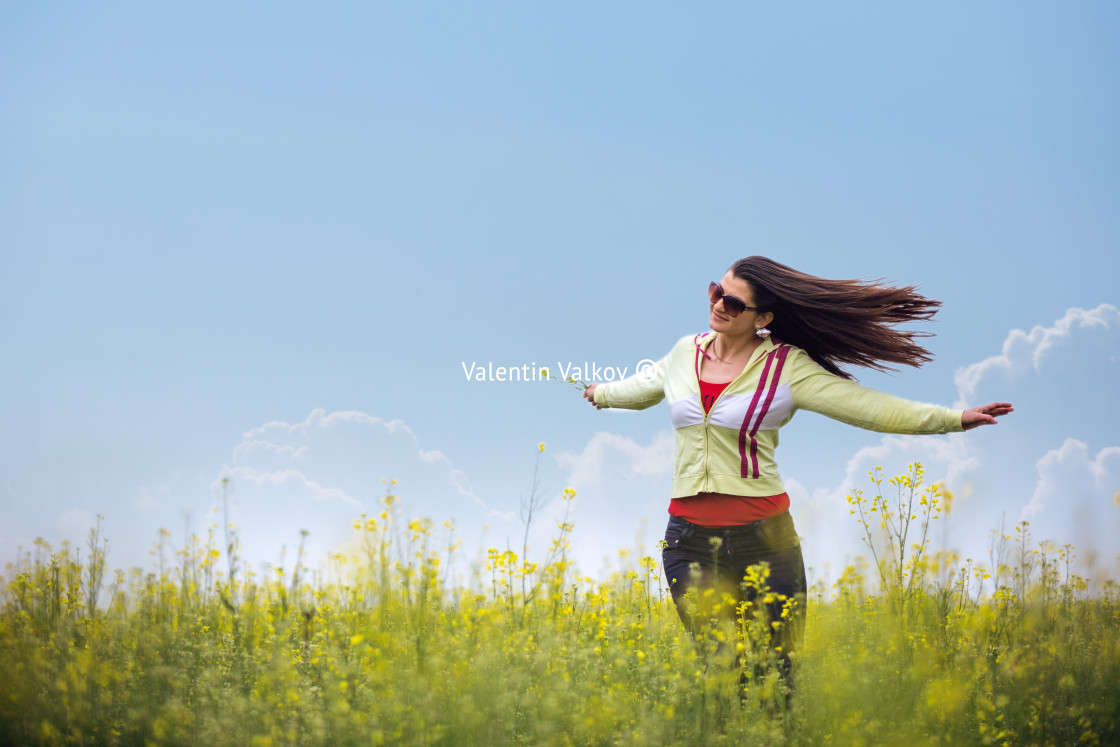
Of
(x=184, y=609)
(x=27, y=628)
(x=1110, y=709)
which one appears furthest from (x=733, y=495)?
(x=27, y=628)

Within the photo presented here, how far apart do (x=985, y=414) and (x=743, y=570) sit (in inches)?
57.3

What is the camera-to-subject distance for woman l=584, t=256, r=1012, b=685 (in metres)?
4.20

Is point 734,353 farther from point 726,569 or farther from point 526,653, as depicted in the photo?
point 526,653

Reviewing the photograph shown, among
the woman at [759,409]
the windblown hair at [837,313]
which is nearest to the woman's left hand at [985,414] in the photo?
the woman at [759,409]

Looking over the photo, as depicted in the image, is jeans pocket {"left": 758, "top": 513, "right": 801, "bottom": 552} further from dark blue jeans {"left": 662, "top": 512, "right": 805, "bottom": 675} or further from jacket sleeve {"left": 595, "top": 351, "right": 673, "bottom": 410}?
jacket sleeve {"left": 595, "top": 351, "right": 673, "bottom": 410}

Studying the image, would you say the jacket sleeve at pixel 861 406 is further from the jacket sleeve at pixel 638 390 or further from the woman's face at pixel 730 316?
the jacket sleeve at pixel 638 390

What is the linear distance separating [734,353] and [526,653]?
6.70 ft

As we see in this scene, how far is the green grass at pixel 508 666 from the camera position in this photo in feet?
11.0

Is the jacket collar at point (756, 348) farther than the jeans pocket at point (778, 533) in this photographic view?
Yes

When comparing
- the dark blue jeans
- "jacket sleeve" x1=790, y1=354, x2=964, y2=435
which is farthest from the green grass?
"jacket sleeve" x1=790, y1=354, x2=964, y2=435

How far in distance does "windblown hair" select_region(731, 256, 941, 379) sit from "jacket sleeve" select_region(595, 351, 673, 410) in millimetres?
733

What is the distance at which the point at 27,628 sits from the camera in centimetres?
523

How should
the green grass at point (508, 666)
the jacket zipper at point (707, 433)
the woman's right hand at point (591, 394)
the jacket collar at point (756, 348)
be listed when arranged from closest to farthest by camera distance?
the green grass at point (508, 666) < the jacket zipper at point (707, 433) < the jacket collar at point (756, 348) < the woman's right hand at point (591, 394)

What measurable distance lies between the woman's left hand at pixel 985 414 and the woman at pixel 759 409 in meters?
0.01
